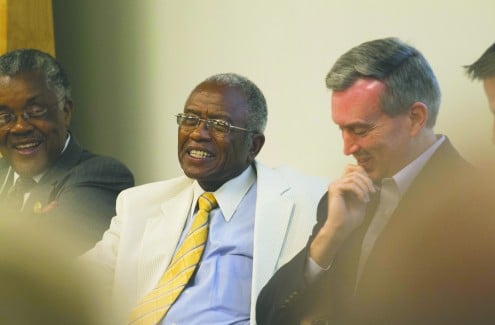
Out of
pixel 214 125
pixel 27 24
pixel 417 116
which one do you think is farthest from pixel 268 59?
pixel 27 24

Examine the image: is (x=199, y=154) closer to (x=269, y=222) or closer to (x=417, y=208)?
(x=269, y=222)

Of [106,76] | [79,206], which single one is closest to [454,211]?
[79,206]

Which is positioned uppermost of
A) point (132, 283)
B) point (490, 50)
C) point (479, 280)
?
point (490, 50)

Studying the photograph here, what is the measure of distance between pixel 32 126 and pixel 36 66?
0.56 feet

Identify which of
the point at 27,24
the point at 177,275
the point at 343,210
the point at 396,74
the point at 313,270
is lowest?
the point at 177,275

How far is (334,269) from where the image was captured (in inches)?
48.9

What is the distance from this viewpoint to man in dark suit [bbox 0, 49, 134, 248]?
6.23 ft

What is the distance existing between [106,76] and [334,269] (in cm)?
126

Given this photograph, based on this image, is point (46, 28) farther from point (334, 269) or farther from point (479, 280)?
point (479, 280)

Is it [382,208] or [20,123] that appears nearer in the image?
[382,208]

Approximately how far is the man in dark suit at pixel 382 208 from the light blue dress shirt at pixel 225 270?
0.18 meters

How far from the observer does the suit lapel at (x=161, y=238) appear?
162 cm

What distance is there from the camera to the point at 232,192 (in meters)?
1.63

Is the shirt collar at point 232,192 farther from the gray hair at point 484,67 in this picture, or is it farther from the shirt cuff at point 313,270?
the gray hair at point 484,67
